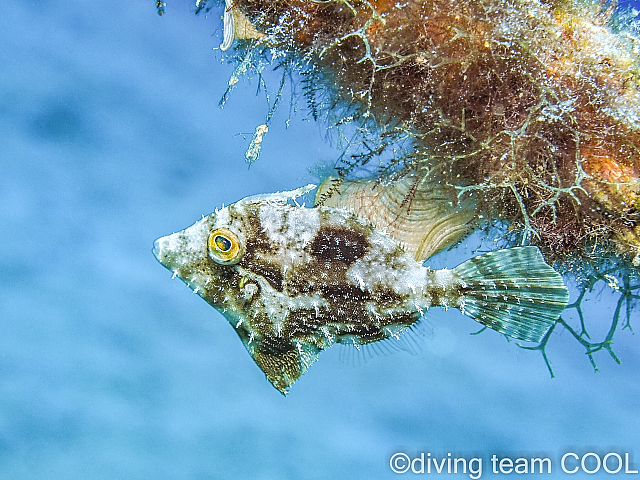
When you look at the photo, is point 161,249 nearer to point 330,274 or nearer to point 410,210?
point 330,274

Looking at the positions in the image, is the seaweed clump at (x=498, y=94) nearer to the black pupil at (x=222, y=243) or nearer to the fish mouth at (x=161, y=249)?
the black pupil at (x=222, y=243)

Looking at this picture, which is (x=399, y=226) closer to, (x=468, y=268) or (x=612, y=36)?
(x=468, y=268)

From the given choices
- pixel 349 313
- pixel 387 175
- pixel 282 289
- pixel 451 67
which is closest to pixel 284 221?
pixel 282 289

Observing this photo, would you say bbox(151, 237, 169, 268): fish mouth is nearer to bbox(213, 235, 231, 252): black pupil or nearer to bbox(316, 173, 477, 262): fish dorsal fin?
bbox(213, 235, 231, 252): black pupil

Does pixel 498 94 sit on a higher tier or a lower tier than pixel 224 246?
higher

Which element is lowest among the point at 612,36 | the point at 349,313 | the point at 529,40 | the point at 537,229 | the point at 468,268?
the point at 349,313

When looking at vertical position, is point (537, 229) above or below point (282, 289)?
above

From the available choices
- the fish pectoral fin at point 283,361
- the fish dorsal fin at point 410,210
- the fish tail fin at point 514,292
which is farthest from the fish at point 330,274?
the fish dorsal fin at point 410,210

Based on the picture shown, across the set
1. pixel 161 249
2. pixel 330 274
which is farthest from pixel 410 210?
pixel 161 249
